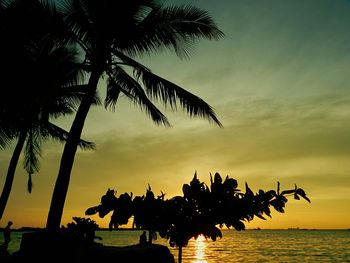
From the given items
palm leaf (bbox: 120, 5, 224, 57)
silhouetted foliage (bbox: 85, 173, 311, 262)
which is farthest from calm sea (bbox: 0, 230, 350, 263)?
palm leaf (bbox: 120, 5, 224, 57)

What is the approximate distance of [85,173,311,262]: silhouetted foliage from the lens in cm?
328

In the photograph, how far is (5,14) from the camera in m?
8.03

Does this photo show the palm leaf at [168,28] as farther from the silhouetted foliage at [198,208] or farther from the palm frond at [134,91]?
the silhouetted foliage at [198,208]

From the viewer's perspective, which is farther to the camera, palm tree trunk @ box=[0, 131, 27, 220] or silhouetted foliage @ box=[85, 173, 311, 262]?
palm tree trunk @ box=[0, 131, 27, 220]

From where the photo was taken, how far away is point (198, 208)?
3473 millimetres

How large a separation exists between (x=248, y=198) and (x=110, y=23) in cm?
641

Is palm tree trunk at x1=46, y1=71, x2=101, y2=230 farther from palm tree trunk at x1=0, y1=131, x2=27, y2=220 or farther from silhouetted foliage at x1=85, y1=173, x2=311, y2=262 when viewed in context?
palm tree trunk at x1=0, y1=131, x2=27, y2=220

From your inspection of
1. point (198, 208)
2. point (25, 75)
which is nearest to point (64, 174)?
point (25, 75)

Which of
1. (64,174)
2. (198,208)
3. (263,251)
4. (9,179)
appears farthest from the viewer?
(263,251)

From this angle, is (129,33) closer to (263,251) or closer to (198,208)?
(198,208)

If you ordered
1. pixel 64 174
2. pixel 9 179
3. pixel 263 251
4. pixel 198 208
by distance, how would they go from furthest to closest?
1. pixel 263 251
2. pixel 9 179
3. pixel 64 174
4. pixel 198 208

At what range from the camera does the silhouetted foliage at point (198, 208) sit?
3.28 m

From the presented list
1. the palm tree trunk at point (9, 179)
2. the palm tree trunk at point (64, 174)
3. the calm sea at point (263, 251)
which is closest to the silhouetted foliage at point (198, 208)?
the calm sea at point (263, 251)

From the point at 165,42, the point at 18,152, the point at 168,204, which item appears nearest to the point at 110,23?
the point at 165,42
